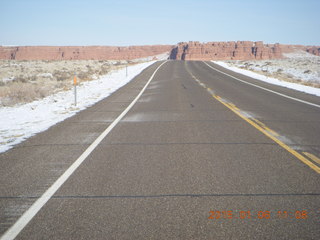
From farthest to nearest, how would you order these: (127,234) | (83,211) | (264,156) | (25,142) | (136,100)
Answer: (136,100) → (25,142) → (264,156) → (83,211) → (127,234)

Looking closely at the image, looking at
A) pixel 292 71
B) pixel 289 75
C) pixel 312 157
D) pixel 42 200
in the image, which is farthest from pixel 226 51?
pixel 42 200

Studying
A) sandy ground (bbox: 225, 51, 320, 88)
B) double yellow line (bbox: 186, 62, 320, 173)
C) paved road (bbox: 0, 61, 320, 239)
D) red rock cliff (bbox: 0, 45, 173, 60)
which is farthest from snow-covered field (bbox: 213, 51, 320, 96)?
red rock cliff (bbox: 0, 45, 173, 60)

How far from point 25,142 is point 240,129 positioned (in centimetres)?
480

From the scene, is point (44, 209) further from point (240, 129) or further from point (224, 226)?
point (240, 129)

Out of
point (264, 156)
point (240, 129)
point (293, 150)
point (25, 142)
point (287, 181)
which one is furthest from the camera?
point (240, 129)

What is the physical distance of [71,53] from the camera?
184750 mm

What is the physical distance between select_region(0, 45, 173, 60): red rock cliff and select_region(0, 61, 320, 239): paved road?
606ft

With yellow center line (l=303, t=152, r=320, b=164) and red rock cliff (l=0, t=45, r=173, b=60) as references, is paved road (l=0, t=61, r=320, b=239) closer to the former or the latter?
yellow center line (l=303, t=152, r=320, b=164)

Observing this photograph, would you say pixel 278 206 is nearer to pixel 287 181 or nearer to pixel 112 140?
pixel 287 181

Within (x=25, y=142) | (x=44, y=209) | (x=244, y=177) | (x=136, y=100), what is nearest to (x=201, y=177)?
(x=244, y=177)

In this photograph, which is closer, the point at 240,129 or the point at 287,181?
the point at 287,181

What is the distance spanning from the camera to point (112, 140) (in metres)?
6.02

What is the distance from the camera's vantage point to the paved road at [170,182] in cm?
281

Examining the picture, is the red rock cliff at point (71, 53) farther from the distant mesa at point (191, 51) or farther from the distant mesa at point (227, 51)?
the distant mesa at point (227, 51)
